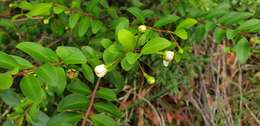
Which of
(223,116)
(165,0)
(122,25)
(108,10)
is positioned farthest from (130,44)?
(223,116)

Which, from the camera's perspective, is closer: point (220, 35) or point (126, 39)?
point (126, 39)

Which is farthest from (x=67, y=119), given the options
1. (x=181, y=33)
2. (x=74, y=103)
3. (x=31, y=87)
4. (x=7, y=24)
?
(x=7, y=24)

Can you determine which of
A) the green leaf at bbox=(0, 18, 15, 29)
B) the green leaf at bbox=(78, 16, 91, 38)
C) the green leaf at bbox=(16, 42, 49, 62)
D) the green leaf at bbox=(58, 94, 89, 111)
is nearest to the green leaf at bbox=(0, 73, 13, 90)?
the green leaf at bbox=(16, 42, 49, 62)

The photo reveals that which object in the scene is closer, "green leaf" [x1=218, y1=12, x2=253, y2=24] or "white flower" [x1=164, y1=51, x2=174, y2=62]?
"white flower" [x1=164, y1=51, x2=174, y2=62]

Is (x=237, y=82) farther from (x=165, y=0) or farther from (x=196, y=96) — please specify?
(x=165, y=0)

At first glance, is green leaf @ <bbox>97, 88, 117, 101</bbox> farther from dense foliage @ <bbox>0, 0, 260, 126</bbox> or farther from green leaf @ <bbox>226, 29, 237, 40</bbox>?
green leaf @ <bbox>226, 29, 237, 40</bbox>

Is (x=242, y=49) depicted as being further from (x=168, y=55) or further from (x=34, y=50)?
(x=34, y=50)

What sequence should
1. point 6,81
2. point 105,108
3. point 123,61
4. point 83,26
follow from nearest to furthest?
point 6,81
point 123,61
point 105,108
point 83,26

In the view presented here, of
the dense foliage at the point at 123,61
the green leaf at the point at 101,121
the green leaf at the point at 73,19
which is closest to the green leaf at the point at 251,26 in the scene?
the dense foliage at the point at 123,61
